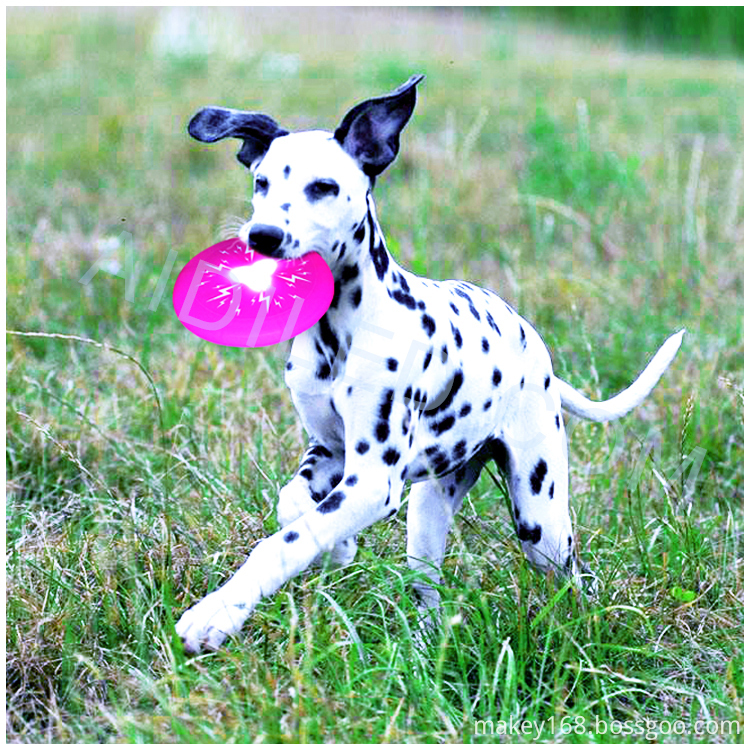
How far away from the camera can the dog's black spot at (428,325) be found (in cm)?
264

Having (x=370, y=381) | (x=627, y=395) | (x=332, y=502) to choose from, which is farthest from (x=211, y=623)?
(x=627, y=395)

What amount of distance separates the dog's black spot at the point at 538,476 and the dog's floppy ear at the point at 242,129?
971 mm

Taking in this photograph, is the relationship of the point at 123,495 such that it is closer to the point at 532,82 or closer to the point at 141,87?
the point at 141,87

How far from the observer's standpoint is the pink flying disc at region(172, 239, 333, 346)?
2.49 metres

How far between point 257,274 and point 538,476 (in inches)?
33.0

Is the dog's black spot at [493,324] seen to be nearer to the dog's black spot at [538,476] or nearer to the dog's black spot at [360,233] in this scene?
the dog's black spot at [538,476]

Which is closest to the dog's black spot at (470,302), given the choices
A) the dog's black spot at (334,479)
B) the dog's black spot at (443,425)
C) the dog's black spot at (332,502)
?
the dog's black spot at (443,425)

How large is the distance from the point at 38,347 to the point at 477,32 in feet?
25.8

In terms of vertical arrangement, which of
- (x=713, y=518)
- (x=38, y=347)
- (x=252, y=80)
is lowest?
(x=713, y=518)

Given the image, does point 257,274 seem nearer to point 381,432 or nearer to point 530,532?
point 381,432

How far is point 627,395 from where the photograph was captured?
3146 mm

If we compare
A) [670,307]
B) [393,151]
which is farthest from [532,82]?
[393,151]

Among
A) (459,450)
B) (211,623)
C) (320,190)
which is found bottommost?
(211,623)

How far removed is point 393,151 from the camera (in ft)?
8.36
